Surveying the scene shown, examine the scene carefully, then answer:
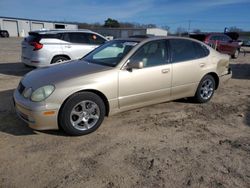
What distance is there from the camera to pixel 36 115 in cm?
341

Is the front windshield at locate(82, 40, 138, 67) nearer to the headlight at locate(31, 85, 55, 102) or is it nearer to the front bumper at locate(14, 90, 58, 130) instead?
the headlight at locate(31, 85, 55, 102)

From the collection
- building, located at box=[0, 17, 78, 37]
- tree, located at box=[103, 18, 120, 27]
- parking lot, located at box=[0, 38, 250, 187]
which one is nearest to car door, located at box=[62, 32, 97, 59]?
parking lot, located at box=[0, 38, 250, 187]

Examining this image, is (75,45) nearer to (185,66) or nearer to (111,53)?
(111,53)

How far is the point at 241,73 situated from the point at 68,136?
8307 mm

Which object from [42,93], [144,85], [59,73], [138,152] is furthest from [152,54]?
[42,93]

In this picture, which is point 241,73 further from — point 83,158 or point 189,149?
point 83,158

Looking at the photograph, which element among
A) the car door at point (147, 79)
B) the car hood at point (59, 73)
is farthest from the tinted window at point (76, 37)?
the car door at point (147, 79)

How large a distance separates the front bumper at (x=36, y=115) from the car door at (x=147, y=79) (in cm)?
118

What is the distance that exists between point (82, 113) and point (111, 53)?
1616 millimetres

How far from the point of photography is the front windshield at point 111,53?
4.30 meters

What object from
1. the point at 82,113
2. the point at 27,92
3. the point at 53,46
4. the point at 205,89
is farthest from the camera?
the point at 53,46

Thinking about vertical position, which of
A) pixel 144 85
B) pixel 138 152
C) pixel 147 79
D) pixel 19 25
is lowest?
pixel 138 152

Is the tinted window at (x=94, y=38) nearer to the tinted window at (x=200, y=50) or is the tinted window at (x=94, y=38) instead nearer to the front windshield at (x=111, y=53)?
the front windshield at (x=111, y=53)

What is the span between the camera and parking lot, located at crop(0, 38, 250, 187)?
9.17 feet
